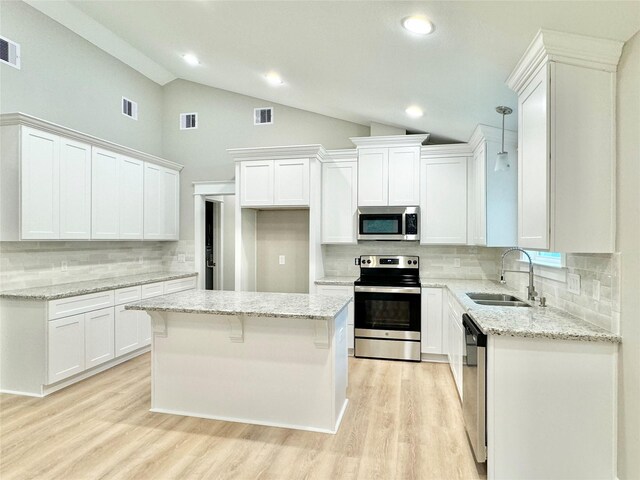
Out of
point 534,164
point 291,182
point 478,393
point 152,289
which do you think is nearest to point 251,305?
point 478,393

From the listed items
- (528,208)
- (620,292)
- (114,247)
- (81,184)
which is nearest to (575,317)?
(620,292)

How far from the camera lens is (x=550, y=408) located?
6.42ft

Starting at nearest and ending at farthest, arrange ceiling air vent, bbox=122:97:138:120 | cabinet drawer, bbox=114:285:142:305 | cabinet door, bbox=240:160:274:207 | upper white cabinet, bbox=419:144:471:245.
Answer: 1. cabinet drawer, bbox=114:285:142:305
2. upper white cabinet, bbox=419:144:471:245
3. cabinet door, bbox=240:160:274:207
4. ceiling air vent, bbox=122:97:138:120

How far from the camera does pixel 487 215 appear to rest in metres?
3.60

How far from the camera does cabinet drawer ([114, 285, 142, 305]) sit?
394 centimetres

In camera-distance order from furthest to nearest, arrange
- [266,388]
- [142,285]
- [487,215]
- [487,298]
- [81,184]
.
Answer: [142,285]
[81,184]
[487,215]
[487,298]
[266,388]

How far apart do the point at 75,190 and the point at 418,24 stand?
3658mm

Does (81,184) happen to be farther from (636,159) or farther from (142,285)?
(636,159)

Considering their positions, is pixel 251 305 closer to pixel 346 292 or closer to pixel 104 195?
pixel 346 292

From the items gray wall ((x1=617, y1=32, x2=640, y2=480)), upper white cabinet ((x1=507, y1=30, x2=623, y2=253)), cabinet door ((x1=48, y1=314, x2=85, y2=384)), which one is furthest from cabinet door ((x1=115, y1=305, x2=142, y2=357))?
gray wall ((x1=617, y1=32, x2=640, y2=480))

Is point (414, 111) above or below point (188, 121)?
below

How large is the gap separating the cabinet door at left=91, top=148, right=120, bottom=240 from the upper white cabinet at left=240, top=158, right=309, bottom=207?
1491mm

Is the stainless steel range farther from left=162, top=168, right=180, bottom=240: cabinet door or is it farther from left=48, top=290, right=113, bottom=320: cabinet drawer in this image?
left=162, top=168, right=180, bottom=240: cabinet door

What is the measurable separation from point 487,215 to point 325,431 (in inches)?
99.8
